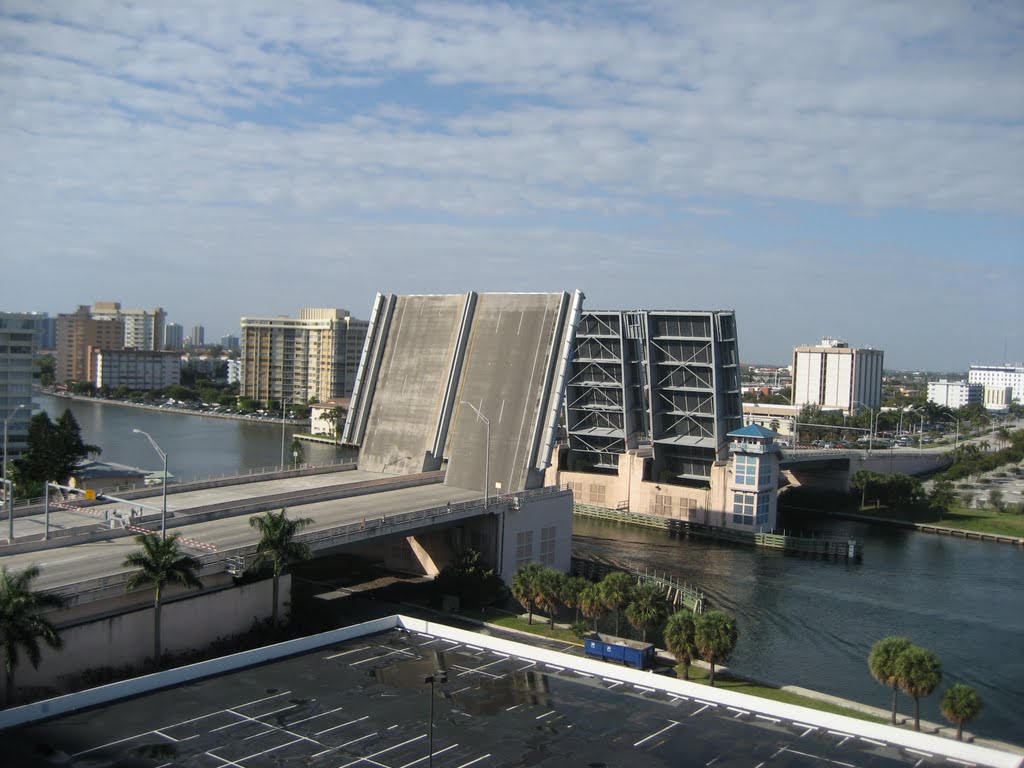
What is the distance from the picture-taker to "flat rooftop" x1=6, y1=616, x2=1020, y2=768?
1650 cm

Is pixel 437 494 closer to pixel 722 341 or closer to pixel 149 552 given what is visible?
pixel 149 552

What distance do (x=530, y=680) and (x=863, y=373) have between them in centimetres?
15704

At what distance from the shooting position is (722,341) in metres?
54.3

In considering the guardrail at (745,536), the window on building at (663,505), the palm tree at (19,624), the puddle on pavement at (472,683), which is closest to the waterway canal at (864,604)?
the guardrail at (745,536)

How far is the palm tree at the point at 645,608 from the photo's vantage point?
28.2 metres

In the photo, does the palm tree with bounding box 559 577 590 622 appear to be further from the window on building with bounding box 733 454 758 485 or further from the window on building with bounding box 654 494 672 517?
the window on building with bounding box 654 494 672 517

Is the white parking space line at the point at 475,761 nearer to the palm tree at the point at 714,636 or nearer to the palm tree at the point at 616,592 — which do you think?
the palm tree at the point at 714,636

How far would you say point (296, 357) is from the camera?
146875mm

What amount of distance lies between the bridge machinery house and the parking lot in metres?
35.9

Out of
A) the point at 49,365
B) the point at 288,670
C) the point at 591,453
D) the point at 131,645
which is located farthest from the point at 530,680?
the point at 49,365

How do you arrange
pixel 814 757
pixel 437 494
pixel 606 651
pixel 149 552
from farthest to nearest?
pixel 437 494 → pixel 606 651 → pixel 149 552 → pixel 814 757

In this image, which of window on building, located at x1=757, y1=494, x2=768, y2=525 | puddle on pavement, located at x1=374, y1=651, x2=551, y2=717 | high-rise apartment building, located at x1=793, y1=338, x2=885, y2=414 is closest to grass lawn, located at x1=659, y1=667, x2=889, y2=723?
puddle on pavement, located at x1=374, y1=651, x2=551, y2=717

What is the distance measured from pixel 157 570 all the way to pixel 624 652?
12.5 metres

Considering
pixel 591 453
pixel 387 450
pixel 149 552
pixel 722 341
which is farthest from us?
pixel 591 453
